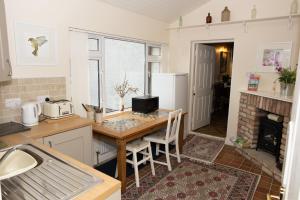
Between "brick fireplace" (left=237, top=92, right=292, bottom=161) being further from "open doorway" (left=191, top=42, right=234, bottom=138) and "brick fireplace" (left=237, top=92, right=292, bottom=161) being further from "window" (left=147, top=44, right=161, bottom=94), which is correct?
"window" (left=147, top=44, right=161, bottom=94)

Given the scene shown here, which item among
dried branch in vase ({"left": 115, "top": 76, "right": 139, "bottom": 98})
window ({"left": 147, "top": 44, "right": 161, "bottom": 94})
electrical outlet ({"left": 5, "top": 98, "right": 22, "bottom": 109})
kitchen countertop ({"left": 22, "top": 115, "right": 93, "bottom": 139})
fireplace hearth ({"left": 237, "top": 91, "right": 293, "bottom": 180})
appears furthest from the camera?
window ({"left": 147, "top": 44, "right": 161, "bottom": 94})

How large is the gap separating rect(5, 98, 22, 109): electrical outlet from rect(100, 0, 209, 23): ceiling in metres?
1.80

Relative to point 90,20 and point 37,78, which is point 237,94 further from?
point 37,78

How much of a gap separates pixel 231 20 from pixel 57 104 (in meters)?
3.24

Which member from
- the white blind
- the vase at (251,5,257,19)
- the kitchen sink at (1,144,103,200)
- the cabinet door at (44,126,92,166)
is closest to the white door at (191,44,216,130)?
the vase at (251,5,257,19)

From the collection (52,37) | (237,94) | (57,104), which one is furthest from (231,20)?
(57,104)

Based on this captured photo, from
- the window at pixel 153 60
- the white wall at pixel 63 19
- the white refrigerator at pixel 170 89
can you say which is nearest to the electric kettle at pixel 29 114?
the white wall at pixel 63 19

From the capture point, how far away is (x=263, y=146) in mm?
3469

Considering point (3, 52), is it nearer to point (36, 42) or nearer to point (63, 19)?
point (36, 42)

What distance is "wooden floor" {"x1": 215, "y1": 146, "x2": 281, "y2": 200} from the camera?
2.52m

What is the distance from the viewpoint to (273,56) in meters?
3.40

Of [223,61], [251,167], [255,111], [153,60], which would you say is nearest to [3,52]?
[153,60]

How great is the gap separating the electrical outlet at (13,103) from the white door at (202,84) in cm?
327

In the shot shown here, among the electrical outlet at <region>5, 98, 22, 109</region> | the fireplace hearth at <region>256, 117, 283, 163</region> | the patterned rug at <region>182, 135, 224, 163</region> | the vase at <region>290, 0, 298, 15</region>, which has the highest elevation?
the vase at <region>290, 0, 298, 15</region>
